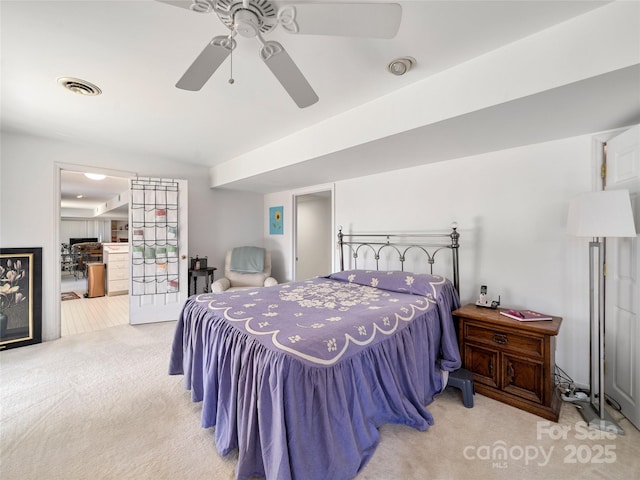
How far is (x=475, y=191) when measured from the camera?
8.75ft

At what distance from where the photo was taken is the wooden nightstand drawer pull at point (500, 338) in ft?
6.61

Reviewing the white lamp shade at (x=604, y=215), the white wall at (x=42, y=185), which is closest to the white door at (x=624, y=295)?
the white lamp shade at (x=604, y=215)

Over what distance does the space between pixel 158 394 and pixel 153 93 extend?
94.7 inches

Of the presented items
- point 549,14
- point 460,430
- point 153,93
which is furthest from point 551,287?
point 153,93

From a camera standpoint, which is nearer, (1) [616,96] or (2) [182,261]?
(1) [616,96]

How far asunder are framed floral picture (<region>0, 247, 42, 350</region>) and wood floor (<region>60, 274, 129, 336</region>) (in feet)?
1.37

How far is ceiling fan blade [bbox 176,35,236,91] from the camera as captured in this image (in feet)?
4.12

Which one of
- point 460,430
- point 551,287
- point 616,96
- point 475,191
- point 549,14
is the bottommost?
point 460,430

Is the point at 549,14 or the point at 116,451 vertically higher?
the point at 549,14

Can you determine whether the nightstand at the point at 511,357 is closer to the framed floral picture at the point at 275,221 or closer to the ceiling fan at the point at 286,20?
the ceiling fan at the point at 286,20

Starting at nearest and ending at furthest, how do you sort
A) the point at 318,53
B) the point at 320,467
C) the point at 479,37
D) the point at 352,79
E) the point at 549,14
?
the point at 320,467
the point at 549,14
the point at 479,37
the point at 318,53
the point at 352,79

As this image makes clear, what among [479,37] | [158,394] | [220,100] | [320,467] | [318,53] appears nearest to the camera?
[320,467]

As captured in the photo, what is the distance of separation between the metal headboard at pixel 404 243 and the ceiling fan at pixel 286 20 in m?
2.02

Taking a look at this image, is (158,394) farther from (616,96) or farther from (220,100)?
(616,96)
